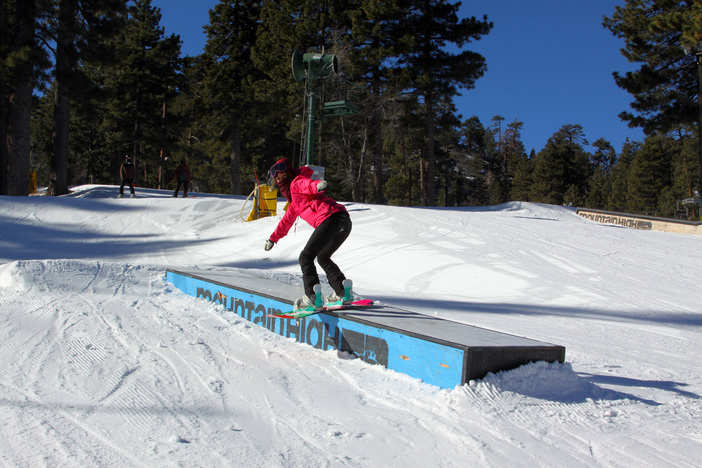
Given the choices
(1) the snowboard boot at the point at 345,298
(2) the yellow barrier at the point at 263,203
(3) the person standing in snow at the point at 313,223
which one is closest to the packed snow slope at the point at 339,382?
(1) the snowboard boot at the point at 345,298

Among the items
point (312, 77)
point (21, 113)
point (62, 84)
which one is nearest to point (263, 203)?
point (312, 77)

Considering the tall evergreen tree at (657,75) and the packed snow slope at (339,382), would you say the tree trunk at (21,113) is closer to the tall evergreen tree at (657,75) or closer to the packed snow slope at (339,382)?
the packed snow slope at (339,382)

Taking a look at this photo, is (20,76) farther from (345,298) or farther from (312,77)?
(345,298)

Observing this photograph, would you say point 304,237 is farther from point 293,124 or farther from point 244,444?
point 293,124

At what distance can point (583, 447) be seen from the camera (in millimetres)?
2648

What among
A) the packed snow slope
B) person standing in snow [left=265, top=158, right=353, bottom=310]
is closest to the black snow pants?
person standing in snow [left=265, top=158, right=353, bottom=310]

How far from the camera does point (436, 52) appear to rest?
2895 centimetres

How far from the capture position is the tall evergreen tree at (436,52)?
28047mm

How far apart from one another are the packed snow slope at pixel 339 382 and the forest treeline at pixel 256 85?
8819 millimetres

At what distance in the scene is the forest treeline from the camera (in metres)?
18.8

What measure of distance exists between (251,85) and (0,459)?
32.1 m

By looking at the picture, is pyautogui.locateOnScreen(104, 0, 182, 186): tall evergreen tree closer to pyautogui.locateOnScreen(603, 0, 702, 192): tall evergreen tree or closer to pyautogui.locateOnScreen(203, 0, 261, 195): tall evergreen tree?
pyautogui.locateOnScreen(203, 0, 261, 195): tall evergreen tree

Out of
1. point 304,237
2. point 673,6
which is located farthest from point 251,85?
point 673,6

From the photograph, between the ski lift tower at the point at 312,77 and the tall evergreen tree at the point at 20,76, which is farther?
the tall evergreen tree at the point at 20,76
